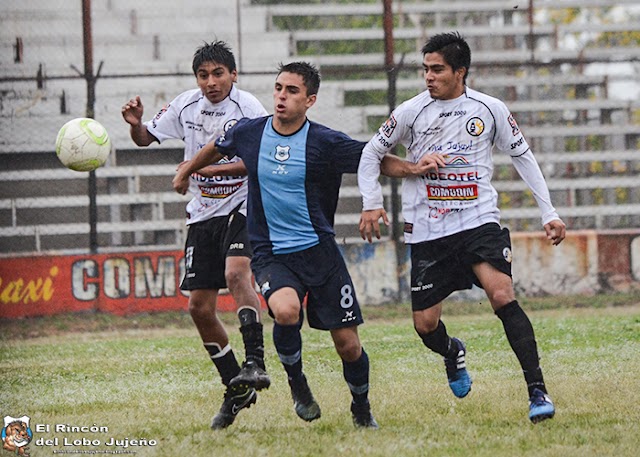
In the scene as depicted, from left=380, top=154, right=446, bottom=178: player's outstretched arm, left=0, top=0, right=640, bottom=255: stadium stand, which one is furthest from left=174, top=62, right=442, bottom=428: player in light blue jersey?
left=0, top=0, right=640, bottom=255: stadium stand

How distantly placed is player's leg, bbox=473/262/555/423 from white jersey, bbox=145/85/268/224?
155cm

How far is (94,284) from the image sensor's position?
47.0 ft

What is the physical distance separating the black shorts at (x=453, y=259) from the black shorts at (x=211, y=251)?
1.07m

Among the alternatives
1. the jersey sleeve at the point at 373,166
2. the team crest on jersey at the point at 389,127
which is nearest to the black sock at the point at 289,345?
the jersey sleeve at the point at 373,166

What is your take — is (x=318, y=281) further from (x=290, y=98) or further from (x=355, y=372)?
(x=290, y=98)

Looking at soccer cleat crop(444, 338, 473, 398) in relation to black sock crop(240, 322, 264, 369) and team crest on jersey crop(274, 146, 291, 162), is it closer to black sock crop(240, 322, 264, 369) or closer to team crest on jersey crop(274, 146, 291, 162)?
black sock crop(240, 322, 264, 369)

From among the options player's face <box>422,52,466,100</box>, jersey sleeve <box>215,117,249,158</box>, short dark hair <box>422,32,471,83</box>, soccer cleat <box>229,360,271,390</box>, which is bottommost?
soccer cleat <box>229,360,271,390</box>

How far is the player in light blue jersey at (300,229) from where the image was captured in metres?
5.90

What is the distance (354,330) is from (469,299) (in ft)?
29.9

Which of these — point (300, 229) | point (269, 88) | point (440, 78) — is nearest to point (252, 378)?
point (300, 229)

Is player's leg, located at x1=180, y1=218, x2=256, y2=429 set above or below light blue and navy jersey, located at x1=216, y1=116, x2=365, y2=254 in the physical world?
below

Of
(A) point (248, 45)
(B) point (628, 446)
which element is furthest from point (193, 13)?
(B) point (628, 446)

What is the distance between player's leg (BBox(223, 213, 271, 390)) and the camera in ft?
19.6

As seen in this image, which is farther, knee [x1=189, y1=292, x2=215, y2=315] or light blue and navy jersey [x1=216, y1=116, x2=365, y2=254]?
knee [x1=189, y1=292, x2=215, y2=315]
